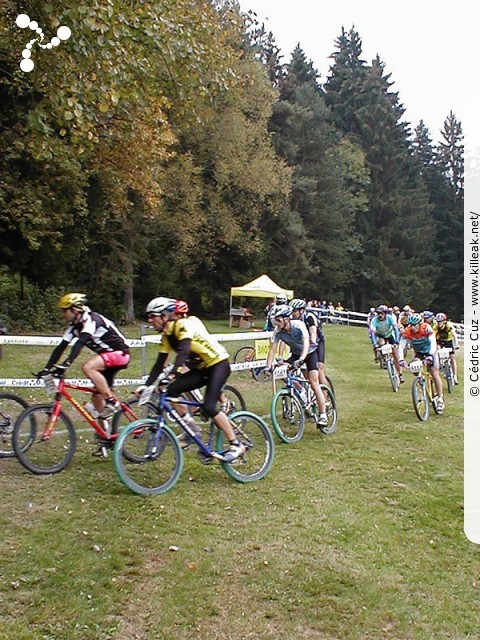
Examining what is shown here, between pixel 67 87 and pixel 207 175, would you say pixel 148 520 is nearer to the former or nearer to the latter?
pixel 67 87

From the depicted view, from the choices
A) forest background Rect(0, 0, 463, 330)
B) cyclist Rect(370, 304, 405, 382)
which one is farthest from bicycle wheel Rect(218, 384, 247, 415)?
cyclist Rect(370, 304, 405, 382)

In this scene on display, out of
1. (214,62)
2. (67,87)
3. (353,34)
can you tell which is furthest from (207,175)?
(353,34)

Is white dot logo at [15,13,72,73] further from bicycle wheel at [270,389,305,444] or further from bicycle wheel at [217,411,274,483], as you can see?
bicycle wheel at [217,411,274,483]

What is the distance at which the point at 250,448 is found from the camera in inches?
294

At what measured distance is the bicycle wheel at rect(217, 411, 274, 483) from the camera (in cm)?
730

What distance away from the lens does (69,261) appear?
81.9 feet

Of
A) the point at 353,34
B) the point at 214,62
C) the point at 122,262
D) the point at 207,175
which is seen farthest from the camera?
the point at 353,34

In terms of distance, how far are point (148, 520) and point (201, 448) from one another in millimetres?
1257

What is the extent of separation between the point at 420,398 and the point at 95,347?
6431 millimetres

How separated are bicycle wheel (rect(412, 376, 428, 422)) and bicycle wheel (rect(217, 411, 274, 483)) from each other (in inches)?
181

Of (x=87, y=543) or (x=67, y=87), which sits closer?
(x=87, y=543)

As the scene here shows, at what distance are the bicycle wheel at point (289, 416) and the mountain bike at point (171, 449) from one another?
1729 mm

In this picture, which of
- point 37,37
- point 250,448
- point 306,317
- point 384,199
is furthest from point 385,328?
point 384,199

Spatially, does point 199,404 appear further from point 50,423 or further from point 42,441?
point 42,441
